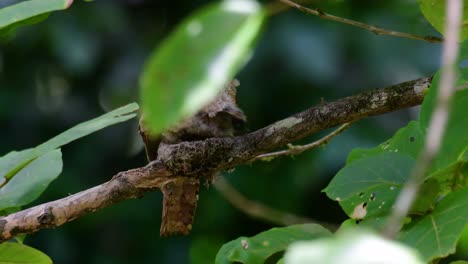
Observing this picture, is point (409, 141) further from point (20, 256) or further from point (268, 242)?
point (20, 256)

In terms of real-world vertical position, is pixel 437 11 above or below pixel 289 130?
above

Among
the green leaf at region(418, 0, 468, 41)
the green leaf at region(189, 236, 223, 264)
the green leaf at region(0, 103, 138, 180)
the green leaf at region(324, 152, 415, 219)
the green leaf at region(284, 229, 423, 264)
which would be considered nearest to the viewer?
the green leaf at region(284, 229, 423, 264)

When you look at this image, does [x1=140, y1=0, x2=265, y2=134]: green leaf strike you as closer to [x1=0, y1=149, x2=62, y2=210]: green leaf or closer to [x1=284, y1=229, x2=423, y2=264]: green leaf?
[x1=284, y1=229, x2=423, y2=264]: green leaf

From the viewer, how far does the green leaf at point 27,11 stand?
999 mm

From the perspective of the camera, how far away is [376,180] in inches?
39.0

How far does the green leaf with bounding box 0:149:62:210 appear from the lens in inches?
48.6

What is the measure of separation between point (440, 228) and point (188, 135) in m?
0.68

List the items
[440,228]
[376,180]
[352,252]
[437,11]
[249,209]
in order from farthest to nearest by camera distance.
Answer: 1. [249,209]
2. [437,11]
3. [376,180]
4. [440,228]
5. [352,252]

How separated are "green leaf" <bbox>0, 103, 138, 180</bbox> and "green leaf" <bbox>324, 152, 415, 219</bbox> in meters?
0.34

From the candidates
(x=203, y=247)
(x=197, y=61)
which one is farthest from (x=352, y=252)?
(x=203, y=247)

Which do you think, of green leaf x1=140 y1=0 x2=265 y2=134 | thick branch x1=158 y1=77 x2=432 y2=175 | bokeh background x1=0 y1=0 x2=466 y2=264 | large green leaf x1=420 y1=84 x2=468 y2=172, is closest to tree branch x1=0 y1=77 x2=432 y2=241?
thick branch x1=158 y1=77 x2=432 y2=175

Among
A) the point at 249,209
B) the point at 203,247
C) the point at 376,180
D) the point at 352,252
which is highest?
the point at 352,252

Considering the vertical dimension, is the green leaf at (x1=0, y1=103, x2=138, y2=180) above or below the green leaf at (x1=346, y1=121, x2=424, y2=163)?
below

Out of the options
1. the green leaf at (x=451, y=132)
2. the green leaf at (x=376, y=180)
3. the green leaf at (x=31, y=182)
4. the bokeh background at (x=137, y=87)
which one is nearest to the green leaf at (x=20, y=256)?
the green leaf at (x=31, y=182)
